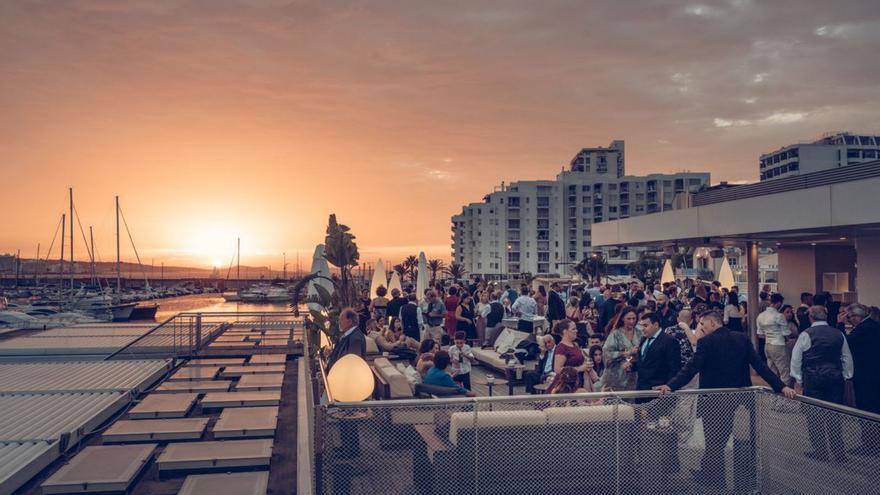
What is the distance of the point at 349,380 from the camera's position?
5.96m

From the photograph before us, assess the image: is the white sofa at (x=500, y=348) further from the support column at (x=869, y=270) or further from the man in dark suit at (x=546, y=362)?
the support column at (x=869, y=270)

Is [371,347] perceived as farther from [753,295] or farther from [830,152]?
[830,152]

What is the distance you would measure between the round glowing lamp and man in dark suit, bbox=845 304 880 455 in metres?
6.57

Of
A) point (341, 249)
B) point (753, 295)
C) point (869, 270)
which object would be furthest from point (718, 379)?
point (753, 295)

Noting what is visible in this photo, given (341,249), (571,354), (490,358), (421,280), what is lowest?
(490,358)

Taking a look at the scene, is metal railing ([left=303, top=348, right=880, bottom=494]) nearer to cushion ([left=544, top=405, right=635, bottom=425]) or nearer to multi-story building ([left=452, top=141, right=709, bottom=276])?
cushion ([left=544, top=405, right=635, bottom=425])

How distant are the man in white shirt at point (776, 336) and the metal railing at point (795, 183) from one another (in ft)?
12.5

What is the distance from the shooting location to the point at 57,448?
718 cm

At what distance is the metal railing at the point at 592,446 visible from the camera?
16.4 ft

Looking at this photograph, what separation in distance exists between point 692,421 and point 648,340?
1.79 meters

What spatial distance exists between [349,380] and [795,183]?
13825 millimetres

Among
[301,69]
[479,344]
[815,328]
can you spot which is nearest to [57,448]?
[815,328]

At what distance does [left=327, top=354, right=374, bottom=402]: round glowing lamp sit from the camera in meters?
5.95

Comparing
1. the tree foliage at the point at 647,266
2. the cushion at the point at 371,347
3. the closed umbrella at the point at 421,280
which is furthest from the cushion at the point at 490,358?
the tree foliage at the point at 647,266
